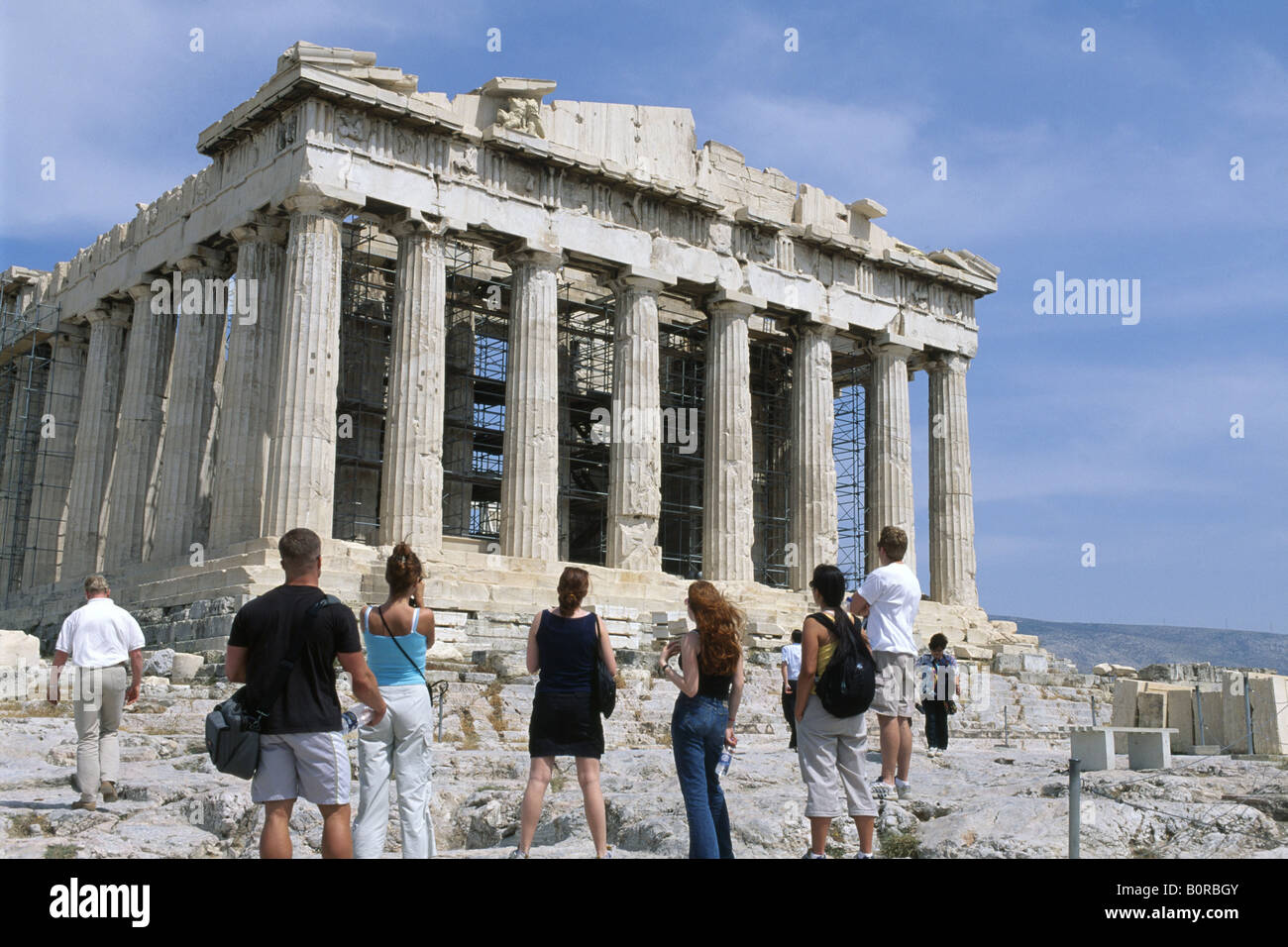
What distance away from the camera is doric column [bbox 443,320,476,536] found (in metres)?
33.8

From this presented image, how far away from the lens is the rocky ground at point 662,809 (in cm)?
957

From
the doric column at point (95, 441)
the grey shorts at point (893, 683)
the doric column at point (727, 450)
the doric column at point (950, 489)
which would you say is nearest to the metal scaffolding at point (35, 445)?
the doric column at point (95, 441)

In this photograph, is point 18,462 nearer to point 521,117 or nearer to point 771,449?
point 521,117

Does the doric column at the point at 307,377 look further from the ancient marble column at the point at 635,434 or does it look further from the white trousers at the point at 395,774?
the white trousers at the point at 395,774

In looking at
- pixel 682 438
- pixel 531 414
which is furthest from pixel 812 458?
pixel 531 414

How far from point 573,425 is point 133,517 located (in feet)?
42.2

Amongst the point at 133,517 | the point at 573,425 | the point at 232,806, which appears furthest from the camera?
the point at 573,425

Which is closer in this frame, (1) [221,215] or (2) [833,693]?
(2) [833,693]

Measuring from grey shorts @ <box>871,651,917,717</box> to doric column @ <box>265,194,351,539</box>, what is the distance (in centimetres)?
1596
